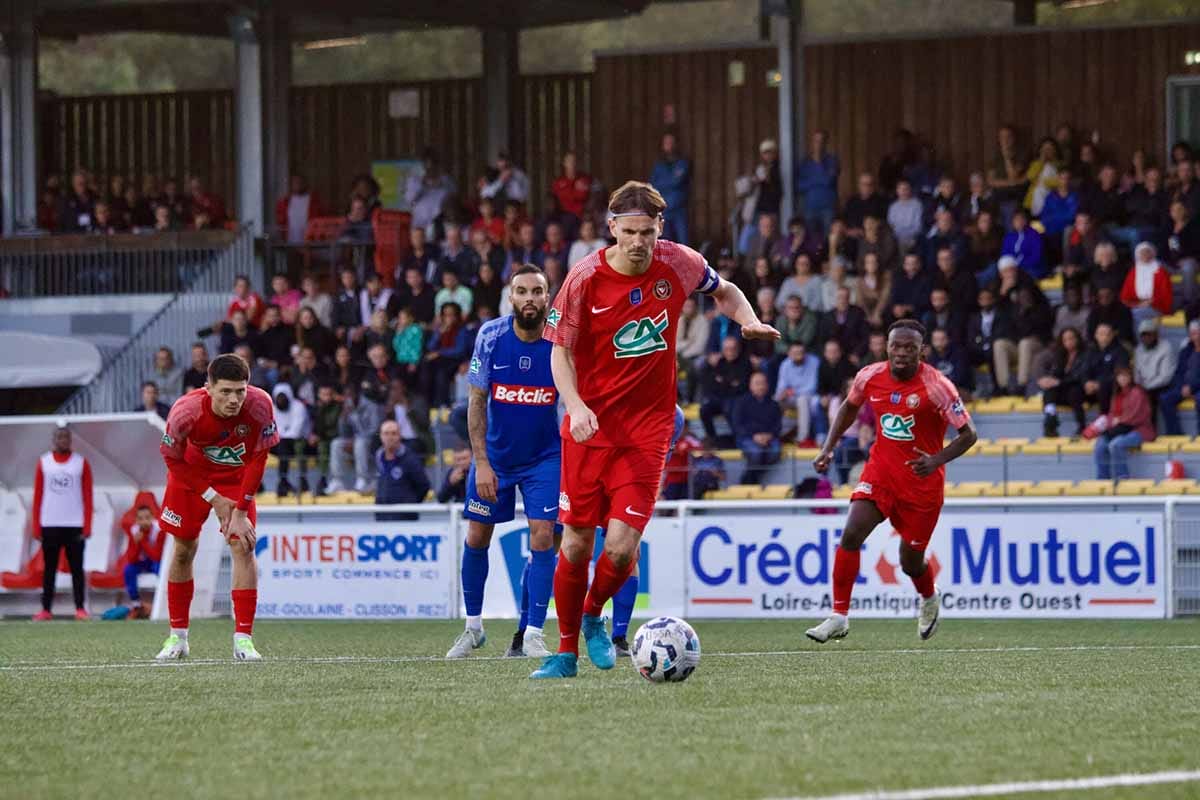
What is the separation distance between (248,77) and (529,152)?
16.7 ft

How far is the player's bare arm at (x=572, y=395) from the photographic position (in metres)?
8.35

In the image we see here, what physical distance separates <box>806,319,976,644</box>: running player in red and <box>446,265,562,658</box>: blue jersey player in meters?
2.20

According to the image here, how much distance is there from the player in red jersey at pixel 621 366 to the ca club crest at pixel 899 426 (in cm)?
409

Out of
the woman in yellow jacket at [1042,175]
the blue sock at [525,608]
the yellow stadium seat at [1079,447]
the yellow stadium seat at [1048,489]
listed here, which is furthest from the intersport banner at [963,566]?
the woman in yellow jacket at [1042,175]

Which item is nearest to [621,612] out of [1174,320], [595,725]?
[595,725]

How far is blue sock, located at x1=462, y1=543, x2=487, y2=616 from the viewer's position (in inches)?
469

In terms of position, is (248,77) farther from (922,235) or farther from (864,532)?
(864,532)

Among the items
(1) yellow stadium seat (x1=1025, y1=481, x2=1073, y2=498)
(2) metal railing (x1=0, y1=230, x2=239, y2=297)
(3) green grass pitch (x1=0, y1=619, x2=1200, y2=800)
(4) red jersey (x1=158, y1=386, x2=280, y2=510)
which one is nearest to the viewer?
(3) green grass pitch (x1=0, y1=619, x2=1200, y2=800)

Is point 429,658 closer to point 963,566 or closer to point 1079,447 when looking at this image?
point 963,566

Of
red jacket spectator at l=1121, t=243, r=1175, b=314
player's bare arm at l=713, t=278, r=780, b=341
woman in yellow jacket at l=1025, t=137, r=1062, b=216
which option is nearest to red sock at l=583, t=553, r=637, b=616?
player's bare arm at l=713, t=278, r=780, b=341

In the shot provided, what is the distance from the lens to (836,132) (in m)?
30.3

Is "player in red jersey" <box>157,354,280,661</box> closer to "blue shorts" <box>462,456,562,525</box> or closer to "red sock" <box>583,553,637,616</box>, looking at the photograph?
"blue shorts" <box>462,456,562,525</box>

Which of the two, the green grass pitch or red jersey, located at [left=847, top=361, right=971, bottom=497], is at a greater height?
red jersey, located at [left=847, top=361, right=971, bottom=497]

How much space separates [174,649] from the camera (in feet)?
39.3
